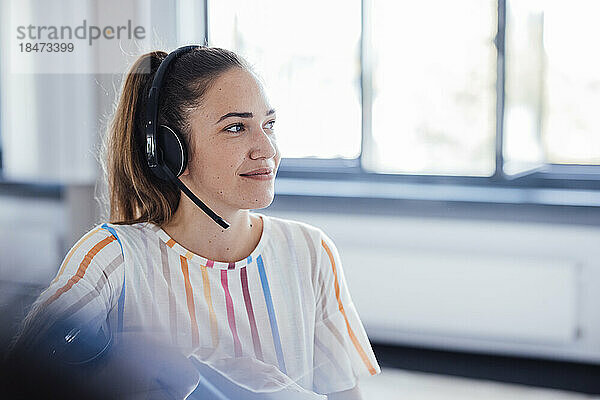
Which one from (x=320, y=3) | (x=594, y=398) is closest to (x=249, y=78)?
(x=594, y=398)

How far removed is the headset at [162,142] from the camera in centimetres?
63

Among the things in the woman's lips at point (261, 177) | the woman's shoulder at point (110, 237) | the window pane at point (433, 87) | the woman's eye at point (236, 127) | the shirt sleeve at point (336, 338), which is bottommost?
the shirt sleeve at point (336, 338)

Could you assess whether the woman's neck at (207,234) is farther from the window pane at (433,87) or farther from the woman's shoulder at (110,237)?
the window pane at (433,87)

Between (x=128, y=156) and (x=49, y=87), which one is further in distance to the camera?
(x=128, y=156)

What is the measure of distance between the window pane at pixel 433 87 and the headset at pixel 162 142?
2053 mm

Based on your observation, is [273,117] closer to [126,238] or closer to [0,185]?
[126,238]

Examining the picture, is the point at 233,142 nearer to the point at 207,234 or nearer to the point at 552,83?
the point at 207,234

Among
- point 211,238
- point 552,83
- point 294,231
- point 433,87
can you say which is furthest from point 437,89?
point 211,238

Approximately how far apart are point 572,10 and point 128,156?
2116 millimetres

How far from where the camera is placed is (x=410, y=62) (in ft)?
8.68

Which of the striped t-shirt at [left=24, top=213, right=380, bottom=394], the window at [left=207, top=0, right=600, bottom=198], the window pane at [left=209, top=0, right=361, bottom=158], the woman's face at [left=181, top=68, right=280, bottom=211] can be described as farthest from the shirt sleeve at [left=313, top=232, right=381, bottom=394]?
the window pane at [left=209, top=0, right=361, bottom=158]

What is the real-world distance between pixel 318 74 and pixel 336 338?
6.96ft

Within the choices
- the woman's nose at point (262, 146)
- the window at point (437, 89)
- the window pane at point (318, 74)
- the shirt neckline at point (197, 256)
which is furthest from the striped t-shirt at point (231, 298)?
the window pane at point (318, 74)

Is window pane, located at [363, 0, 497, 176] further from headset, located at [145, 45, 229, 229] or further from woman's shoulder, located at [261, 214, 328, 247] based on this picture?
headset, located at [145, 45, 229, 229]
